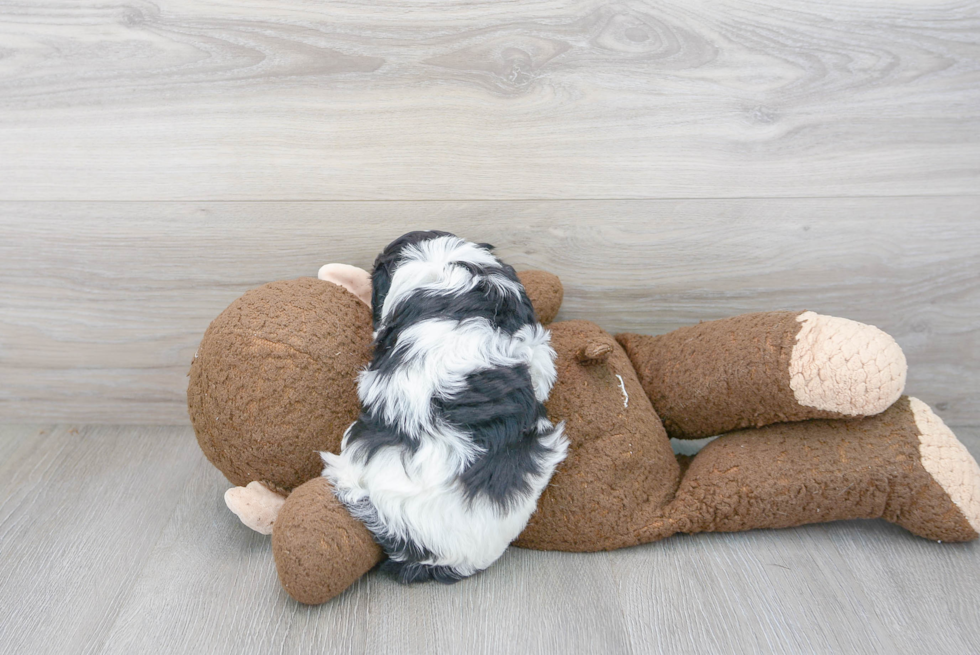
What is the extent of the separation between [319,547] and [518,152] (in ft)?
1.95

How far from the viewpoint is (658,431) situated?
0.91 m

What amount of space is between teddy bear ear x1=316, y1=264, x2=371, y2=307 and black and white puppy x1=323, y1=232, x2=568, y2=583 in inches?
4.9

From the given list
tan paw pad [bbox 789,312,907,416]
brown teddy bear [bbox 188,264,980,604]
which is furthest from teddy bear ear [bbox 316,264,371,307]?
tan paw pad [bbox 789,312,907,416]

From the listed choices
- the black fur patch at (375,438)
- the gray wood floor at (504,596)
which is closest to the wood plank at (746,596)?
the gray wood floor at (504,596)

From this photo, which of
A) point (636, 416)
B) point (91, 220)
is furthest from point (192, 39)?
point (636, 416)

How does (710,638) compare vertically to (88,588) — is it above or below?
above

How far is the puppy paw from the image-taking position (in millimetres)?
854

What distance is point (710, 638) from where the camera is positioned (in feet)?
2.40

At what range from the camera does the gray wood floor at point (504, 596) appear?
0.74 meters

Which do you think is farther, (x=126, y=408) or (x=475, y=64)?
(x=126, y=408)

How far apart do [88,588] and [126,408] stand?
1.39 feet

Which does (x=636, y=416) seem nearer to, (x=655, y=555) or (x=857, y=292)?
(x=655, y=555)

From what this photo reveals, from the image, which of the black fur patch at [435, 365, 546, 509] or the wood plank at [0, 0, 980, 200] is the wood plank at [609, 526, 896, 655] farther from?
the wood plank at [0, 0, 980, 200]

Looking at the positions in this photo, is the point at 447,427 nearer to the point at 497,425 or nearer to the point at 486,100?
the point at 497,425
